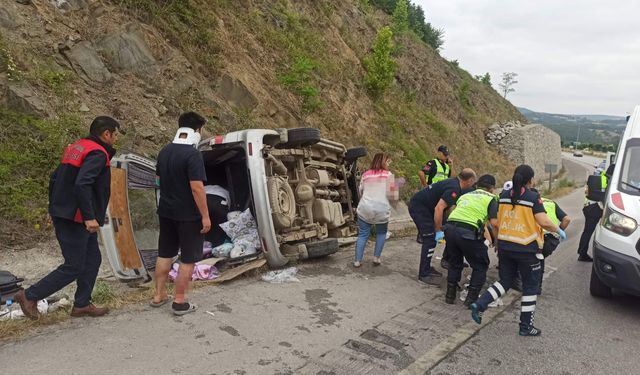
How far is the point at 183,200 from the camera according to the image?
4332mm

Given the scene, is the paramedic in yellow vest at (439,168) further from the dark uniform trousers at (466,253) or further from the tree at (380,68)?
the tree at (380,68)

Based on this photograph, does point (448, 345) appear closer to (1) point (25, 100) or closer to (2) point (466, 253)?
(2) point (466, 253)

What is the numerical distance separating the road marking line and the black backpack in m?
3.43

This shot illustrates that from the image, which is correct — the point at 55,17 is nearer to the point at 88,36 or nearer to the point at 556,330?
the point at 88,36

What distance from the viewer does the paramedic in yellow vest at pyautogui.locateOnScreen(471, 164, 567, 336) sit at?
4625mm

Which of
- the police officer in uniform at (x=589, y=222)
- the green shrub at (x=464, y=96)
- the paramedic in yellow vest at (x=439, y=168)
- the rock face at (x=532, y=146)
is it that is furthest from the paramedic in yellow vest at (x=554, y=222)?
the green shrub at (x=464, y=96)

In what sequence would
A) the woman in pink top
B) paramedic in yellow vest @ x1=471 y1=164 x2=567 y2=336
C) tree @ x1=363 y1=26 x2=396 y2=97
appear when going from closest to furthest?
paramedic in yellow vest @ x1=471 y1=164 x2=567 y2=336 < the woman in pink top < tree @ x1=363 y1=26 x2=396 y2=97

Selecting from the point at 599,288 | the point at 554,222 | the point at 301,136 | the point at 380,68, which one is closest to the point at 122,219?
the point at 301,136

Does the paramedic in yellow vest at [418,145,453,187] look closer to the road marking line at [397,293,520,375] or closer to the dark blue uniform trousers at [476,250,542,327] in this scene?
the road marking line at [397,293,520,375]

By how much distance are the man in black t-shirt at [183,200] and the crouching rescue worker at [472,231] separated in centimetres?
268

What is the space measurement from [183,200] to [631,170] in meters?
5.13

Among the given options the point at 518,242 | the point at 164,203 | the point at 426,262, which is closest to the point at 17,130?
the point at 164,203

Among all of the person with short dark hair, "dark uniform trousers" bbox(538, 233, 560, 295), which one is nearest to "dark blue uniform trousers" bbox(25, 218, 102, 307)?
the person with short dark hair

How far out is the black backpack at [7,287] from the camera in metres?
4.21
